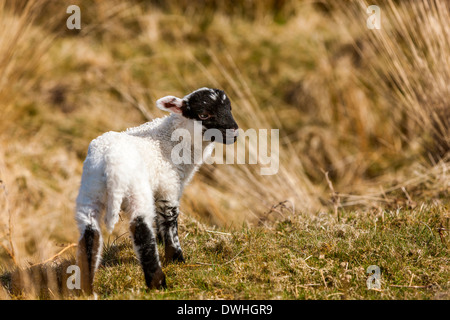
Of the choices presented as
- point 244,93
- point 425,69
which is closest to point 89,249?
point 425,69

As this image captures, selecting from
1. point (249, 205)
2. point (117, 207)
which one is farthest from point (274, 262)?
point (249, 205)

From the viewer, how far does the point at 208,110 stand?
3346 mm

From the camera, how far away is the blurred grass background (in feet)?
17.6

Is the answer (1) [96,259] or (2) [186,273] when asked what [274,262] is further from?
(1) [96,259]

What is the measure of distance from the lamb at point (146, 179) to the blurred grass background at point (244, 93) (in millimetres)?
1691

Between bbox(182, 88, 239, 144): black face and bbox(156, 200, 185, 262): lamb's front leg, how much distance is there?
602mm

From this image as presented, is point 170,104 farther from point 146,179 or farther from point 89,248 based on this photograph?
point 89,248

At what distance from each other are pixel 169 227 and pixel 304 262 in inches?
37.1

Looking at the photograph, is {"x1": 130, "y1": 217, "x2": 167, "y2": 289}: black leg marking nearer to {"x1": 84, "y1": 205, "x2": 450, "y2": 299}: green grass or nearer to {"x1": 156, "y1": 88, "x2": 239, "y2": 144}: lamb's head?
{"x1": 84, "y1": 205, "x2": 450, "y2": 299}: green grass

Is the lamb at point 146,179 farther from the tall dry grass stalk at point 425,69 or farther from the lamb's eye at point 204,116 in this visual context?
the tall dry grass stalk at point 425,69

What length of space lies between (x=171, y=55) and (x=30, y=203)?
12.9ft

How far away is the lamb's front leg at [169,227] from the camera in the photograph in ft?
11.2

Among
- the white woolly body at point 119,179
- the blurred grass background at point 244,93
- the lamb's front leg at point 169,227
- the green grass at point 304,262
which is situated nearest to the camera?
the white woolly body at point 119,179

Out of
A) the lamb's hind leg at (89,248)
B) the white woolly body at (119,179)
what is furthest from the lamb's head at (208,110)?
the lamb's hind leg at (89,248)
